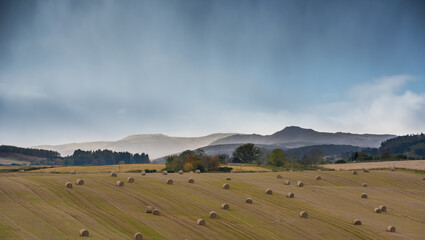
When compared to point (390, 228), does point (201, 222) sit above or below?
above

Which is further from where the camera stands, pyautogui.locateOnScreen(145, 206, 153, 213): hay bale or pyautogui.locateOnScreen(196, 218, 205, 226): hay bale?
pyautogui.locateOnScreen(145, 206, 153, 213): hay bale

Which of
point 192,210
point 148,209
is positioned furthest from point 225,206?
point 148,209

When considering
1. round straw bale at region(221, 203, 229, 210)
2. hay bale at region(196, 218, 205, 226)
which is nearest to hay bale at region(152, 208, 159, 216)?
hay bale at region(196, 218, 205, 226)

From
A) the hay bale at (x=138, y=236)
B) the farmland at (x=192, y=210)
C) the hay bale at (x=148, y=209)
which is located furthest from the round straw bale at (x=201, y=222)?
the hay bale at (x=138, y=236)

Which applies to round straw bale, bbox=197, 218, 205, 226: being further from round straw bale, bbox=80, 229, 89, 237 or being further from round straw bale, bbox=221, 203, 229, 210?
round straw bale, bbox=80, 229, 89, 237

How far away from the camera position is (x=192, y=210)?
4044 cm

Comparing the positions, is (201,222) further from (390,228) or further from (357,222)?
(390,228)

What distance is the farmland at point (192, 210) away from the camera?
1232 inches

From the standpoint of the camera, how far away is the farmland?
31.3 m

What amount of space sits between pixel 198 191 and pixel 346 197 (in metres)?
23.3

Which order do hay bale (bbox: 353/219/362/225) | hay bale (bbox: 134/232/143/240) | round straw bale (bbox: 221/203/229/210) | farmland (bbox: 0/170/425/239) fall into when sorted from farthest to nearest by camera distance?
hay bale (bbox: 353/219/362/225) → round straw bale (bbox: 221/203/229/210) → farmland (bbox: 0/170/425/239) → hay bale (bbox: 134/232/143/240)

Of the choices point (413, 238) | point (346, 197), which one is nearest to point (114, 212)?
point (413, 238)

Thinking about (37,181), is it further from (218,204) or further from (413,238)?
(413,238)

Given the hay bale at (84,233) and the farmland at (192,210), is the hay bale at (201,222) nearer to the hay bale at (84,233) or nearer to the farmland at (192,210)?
the farmland at (192,210)
